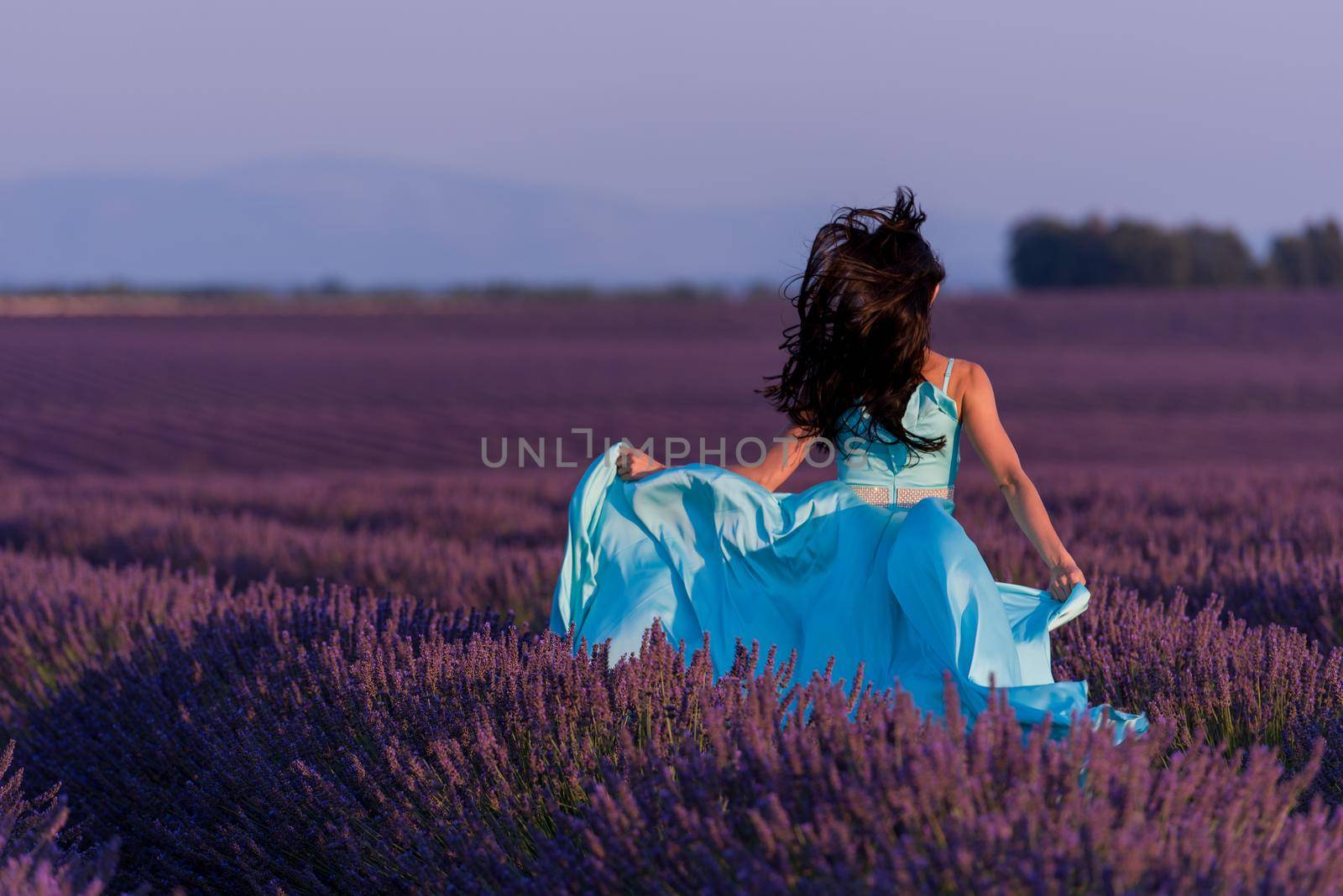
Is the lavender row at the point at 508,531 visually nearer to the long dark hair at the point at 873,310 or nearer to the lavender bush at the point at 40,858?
the long dark hair at the point at 873,310

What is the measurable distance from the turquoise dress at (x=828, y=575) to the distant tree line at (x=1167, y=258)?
42.4 metres

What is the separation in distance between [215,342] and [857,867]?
25658 millimetres

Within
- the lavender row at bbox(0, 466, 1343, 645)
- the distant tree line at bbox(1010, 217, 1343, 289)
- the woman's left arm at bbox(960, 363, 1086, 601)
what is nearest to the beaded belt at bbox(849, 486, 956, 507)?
the woman's left arm at bbox(960, 363, 1086, 601)

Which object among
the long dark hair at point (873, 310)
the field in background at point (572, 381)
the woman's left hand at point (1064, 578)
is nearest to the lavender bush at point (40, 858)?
the long dark hair at point (873, 310)

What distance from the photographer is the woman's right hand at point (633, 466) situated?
3.32 metres

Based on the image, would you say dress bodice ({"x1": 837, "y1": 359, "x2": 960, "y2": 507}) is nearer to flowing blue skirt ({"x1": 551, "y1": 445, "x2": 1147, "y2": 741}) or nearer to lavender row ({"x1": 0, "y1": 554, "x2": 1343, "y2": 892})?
→ flowing blue skirt ({"x1": 551, "y1": 445, "x2": 1147, "y2": 741})

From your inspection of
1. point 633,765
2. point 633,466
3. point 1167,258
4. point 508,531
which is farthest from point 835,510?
point 1167,258

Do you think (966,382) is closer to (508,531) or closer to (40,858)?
(40,858)

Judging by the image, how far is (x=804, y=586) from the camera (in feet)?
10.1

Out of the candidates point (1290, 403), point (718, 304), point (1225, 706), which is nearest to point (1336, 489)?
point (1225, 706)

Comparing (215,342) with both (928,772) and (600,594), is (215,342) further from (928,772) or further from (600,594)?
(928,772)

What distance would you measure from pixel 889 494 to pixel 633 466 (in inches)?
24.2

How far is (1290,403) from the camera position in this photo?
1812 centimetres

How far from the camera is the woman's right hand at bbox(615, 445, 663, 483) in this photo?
3.32 meters
